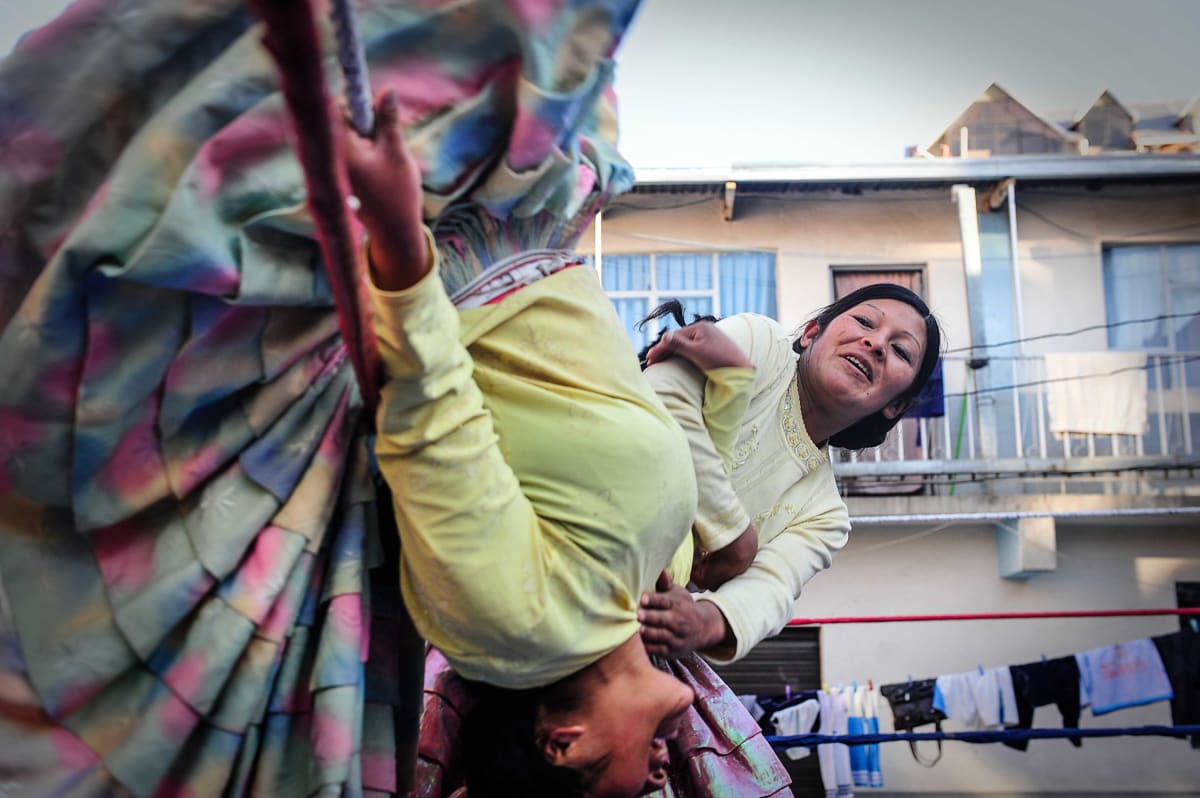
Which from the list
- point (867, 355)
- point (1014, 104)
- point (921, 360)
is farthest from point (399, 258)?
point (1014, 104)

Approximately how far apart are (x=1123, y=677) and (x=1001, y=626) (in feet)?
5.43

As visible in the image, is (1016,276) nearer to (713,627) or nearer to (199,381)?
(713,627)

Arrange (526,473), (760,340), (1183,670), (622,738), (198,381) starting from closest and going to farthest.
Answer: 1. (198,381)
2. (526,473)
3. (622,738)
4. (760,340)
5. (1183,670)

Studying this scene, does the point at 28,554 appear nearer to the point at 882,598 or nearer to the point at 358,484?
the point at 358,484

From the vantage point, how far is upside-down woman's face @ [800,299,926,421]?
2244 millimetres

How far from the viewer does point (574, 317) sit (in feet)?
4.11

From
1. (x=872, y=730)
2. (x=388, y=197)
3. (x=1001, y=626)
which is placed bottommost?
(x=872, y=730)

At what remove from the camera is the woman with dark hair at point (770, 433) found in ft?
5.50

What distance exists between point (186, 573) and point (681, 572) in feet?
2.73

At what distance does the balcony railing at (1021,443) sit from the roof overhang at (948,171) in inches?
61.4

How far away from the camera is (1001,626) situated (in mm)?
8648

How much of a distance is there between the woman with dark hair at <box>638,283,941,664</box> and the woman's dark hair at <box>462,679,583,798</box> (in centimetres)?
22

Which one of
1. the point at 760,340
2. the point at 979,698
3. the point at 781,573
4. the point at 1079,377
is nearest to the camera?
the point at 781,573

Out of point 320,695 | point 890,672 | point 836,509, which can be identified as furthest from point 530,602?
point 890,672
